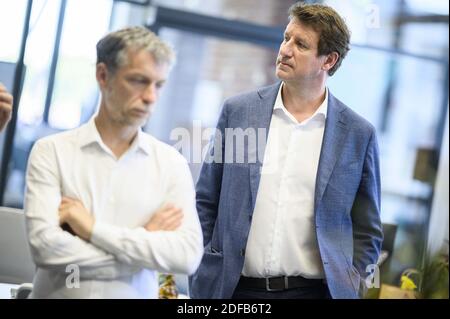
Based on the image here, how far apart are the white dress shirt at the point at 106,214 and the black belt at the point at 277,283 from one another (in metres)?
0.42

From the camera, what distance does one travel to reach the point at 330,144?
225 cm

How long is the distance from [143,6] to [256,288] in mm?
2673

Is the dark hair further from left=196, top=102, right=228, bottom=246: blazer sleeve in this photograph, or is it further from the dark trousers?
the dark trousers

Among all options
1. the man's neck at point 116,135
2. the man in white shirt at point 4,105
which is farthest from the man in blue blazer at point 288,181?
the man in white shirt at point 4,105

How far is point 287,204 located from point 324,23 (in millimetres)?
543

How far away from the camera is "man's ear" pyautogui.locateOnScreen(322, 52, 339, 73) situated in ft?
7.57

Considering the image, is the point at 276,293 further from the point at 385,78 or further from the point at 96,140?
the point at 385,78

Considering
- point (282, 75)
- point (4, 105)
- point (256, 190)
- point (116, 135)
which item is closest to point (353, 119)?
point (282, 75)

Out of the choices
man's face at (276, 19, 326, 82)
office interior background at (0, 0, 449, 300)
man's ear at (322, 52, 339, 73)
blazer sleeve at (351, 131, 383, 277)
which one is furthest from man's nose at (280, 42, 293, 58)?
office interior background at (0, 0, 449, 300)

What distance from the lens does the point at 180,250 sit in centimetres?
188

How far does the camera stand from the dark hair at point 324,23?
2260 millimetres

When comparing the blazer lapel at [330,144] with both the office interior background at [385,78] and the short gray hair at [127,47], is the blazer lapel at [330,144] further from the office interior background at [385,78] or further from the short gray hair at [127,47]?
the office interior background at [385,78]

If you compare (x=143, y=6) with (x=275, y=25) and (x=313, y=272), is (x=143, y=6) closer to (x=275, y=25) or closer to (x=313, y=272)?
(x=275, y=25)
